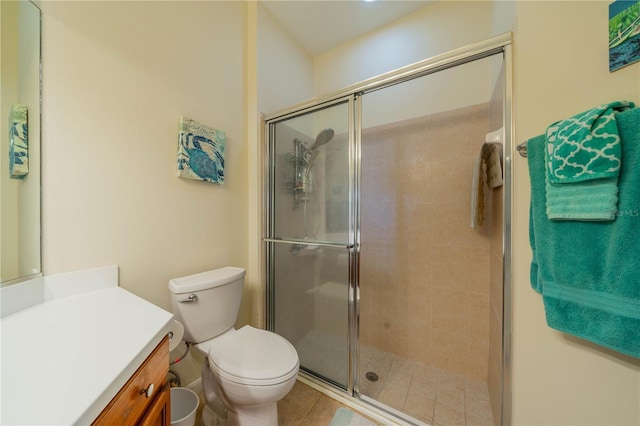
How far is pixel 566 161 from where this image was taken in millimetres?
645

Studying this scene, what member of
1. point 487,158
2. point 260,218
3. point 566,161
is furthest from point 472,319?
point 260,218

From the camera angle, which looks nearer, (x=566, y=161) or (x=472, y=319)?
(x=566, y=161)

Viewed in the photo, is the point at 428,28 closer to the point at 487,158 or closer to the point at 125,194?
the point at 487,158

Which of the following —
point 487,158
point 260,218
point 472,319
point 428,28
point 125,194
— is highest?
point 428,28

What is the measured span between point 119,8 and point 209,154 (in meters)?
0.72

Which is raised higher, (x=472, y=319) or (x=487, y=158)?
(x=487, y=158)

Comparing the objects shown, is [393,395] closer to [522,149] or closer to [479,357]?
[479,357]

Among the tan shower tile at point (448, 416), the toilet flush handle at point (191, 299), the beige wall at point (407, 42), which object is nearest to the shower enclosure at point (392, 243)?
the tan shower tile at point (448, 416)

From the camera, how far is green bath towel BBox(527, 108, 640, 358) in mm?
573

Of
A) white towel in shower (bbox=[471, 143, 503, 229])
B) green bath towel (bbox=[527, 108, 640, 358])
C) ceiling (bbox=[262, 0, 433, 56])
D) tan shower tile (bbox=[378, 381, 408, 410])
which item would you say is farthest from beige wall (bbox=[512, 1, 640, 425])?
ceiling (bbox=[262, 0, 433, 56])

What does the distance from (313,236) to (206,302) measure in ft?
2.41

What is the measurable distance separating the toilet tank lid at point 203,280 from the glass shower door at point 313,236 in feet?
1.35

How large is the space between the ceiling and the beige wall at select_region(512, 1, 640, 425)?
1.15 metres

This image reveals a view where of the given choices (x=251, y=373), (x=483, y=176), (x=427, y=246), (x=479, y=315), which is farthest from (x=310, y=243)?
(x=479, y=315)
